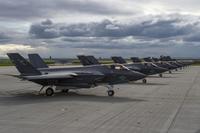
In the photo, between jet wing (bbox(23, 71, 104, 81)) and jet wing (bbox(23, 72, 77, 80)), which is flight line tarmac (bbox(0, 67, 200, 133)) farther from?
jet wing (bbox(23, 71, 104, 81))

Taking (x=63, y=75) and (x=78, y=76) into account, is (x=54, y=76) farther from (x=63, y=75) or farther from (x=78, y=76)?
(x=78, y=76)

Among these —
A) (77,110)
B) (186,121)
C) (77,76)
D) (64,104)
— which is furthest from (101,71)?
(186,121)

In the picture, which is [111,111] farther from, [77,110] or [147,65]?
[147,65]

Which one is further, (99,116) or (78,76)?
(78,76)

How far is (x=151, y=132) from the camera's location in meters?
Result: 9.79

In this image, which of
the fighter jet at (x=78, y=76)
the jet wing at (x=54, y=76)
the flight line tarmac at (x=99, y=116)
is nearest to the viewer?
the flight line tarmac at (x=99, y=116)

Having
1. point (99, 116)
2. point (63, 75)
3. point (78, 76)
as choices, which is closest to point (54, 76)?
point (63, 75)

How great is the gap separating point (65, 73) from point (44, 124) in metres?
9.66

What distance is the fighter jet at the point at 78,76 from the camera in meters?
19.7

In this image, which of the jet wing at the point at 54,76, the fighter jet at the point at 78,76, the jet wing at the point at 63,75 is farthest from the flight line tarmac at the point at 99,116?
the fighter jet at the point at 78,76

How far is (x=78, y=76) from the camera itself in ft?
65.5

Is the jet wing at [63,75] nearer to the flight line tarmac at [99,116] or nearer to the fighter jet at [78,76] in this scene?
the fighter jet at [78,76]

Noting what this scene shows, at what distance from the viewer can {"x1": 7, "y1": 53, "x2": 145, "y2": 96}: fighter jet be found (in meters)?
19.7

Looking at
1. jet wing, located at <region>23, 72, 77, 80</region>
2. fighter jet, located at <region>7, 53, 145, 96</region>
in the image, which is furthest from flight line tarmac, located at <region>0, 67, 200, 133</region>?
fighter jet, located at <region>7, 53, 145, 96</region>
